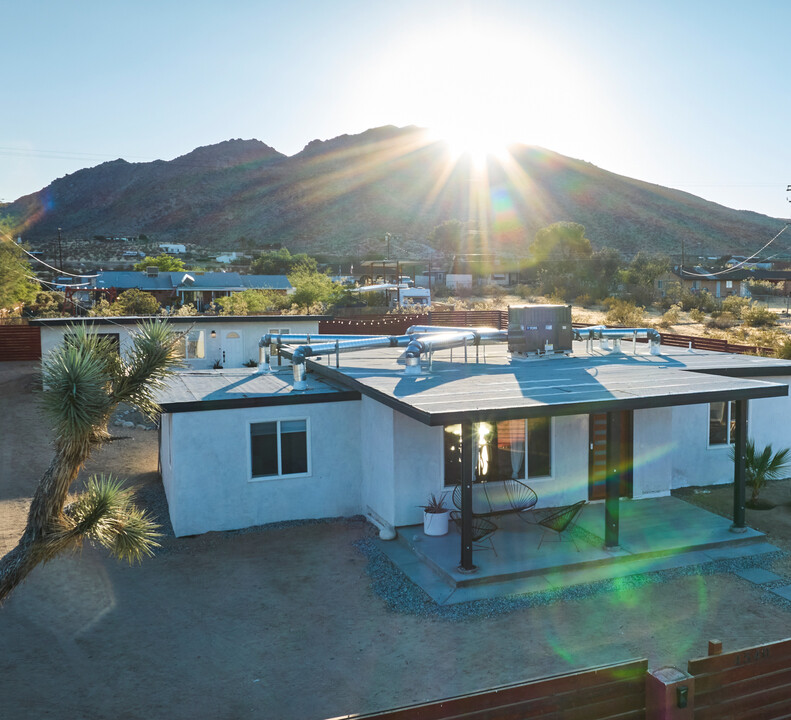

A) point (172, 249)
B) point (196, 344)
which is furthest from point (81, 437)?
point (172, 249)

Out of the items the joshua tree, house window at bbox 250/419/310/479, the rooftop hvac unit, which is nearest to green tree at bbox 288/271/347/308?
the rooftop hvac unit

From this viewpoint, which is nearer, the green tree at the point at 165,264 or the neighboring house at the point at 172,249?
the green tree at the point at 165,264

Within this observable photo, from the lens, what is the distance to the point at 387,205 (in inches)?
4902

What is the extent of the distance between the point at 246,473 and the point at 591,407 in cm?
639

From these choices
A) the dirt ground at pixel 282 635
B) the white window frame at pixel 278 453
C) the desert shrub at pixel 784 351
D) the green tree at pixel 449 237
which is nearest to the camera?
the dirt ground at pixel 282 635

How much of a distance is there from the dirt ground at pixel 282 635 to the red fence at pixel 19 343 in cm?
2303

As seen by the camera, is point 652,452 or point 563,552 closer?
point 563,552

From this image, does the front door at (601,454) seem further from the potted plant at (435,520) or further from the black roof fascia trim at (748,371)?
the potted plant at (435,520)

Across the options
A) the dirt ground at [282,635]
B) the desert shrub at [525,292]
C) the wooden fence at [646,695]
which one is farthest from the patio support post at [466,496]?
the desert shrub at [525,292]

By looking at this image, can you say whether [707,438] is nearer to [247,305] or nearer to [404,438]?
[404,438]

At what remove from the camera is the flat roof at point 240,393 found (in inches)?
509

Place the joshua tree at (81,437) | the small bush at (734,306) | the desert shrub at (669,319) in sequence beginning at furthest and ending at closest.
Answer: the small bush at (734,306), the desert shrub at (669,319), the joshua tree at (81,437)

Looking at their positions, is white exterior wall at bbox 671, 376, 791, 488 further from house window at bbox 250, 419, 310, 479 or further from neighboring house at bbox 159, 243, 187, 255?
neighboring house at bbox 159, 243, 187, 255

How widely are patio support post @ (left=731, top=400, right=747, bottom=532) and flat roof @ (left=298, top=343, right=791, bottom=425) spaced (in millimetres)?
517
